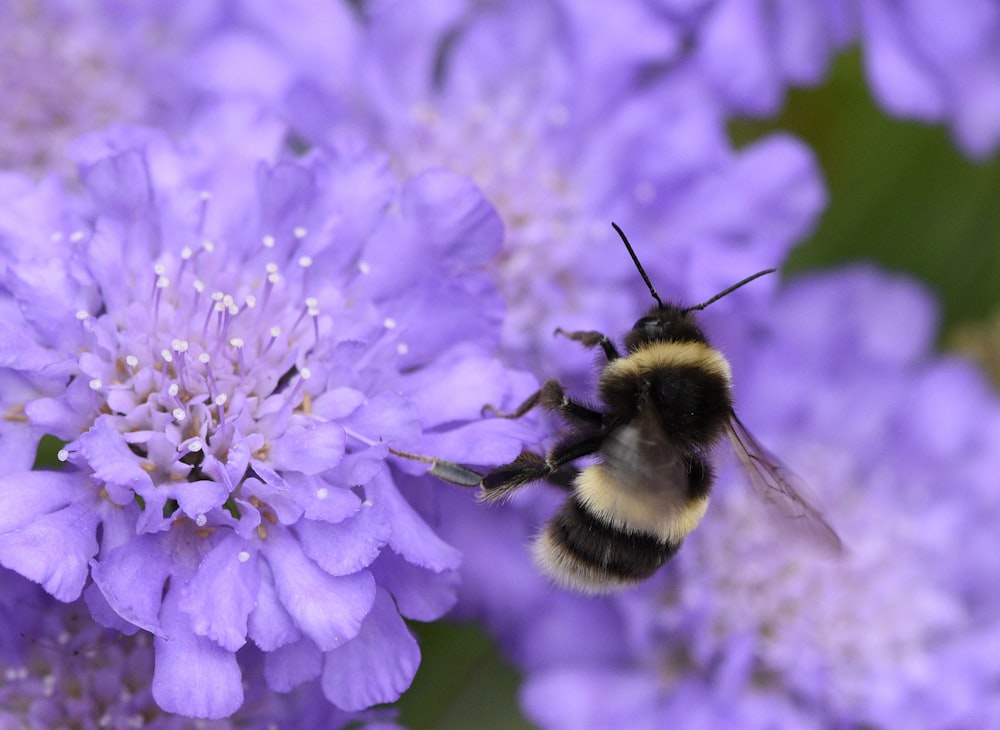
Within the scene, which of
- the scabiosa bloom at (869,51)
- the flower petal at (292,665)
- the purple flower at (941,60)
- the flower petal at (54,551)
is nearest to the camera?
the flower petal at (54,551)

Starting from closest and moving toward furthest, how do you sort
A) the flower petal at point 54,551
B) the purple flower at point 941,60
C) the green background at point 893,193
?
the flower petal at point 54,551
the purple flower at point 941,60
the green background at point 893,193

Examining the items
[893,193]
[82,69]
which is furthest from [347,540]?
[893,193]

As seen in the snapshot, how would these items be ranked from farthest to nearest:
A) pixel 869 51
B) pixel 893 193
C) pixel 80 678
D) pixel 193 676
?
pixel 893 193
pixel 869 51
pixel 80 678
pixel 193 676

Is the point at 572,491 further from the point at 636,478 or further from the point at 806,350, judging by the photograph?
the point at 806,350

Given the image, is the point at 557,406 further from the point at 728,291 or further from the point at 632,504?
the point at 728,291

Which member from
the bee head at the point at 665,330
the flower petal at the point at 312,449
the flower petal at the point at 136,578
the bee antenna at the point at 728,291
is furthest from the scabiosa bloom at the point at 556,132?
the flower petal at the point at 136,578

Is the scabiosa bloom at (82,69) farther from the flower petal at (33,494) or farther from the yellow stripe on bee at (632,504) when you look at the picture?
the yellow stripe on bee at (632,504)

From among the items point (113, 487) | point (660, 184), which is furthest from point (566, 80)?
point (113, 487)
